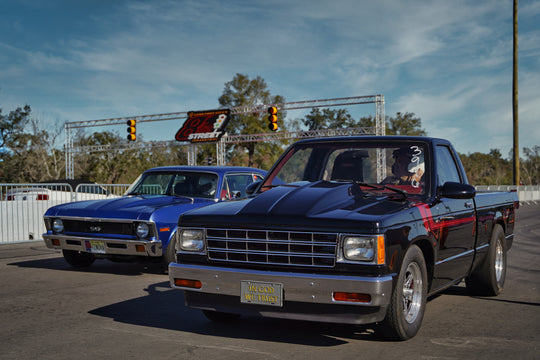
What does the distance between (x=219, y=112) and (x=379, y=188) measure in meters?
40.3

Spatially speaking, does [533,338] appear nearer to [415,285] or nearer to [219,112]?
[415,285]

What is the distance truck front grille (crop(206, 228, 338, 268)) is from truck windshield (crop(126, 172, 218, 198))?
482 centimetres

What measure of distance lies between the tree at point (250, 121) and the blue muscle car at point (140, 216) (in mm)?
63777

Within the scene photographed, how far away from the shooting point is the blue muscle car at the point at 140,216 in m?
8.31

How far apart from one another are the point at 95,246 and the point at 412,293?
5.26m

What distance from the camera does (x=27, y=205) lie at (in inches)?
588

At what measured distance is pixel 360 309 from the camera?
4.29 meters

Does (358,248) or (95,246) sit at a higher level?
(358,248)

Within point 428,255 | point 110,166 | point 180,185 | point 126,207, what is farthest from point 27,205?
point 110,166

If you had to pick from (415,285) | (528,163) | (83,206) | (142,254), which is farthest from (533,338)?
(528,163)

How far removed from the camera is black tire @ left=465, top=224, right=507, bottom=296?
6.85 metres

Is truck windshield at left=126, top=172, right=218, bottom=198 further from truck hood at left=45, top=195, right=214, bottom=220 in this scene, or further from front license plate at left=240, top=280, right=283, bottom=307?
front license plate at left=240, top=280, right=283, bottom=307

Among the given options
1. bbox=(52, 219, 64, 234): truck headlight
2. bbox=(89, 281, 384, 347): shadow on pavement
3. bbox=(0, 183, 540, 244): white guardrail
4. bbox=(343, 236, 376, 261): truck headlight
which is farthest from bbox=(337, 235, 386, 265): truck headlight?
bbox=(0, 183, 540, 244): white guardrail

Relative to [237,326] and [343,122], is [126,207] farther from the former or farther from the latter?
[343,122]
